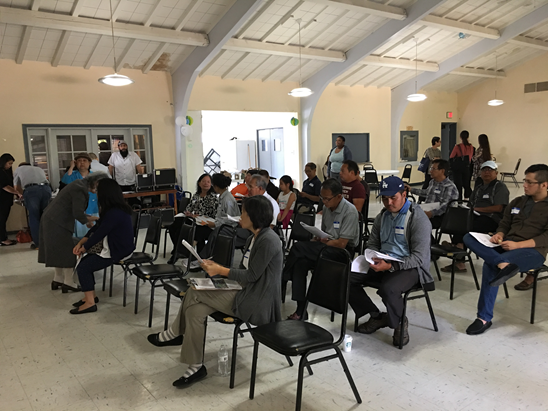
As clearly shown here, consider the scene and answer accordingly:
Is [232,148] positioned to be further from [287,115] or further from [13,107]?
[13,107]

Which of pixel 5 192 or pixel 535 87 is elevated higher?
pixel 535 87

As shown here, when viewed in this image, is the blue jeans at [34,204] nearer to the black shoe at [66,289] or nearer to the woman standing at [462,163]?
the black shoe at [66,289]

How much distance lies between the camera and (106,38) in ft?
24.5

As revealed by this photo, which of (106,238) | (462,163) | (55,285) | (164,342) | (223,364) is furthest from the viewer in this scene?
(462,163)

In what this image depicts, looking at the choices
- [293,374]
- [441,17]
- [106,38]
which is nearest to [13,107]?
[106,38]

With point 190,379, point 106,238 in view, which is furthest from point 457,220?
point 106,238

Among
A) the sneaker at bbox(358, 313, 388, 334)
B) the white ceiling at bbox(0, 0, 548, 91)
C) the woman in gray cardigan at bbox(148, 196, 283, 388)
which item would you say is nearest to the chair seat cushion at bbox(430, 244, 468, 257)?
the sneaker at bbox(358, 313, 388, 334)

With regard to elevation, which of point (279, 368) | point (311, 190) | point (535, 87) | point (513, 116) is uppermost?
point (535, 87)

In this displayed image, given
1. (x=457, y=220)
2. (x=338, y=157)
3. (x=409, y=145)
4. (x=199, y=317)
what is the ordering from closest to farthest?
(x=199, y=317), (x=457, y=220), (x=338, y=157), (x=409, y=145)

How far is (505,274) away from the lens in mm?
3223

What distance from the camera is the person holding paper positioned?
3086 millimetres

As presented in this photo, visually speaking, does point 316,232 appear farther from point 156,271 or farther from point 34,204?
point 34,204

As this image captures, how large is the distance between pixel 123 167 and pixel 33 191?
189cm

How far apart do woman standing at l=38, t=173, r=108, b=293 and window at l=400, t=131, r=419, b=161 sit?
11417 millimetres
